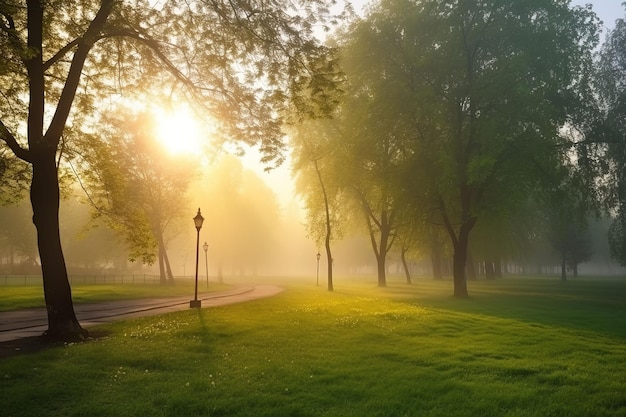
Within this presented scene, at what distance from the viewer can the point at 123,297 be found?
1230 inches

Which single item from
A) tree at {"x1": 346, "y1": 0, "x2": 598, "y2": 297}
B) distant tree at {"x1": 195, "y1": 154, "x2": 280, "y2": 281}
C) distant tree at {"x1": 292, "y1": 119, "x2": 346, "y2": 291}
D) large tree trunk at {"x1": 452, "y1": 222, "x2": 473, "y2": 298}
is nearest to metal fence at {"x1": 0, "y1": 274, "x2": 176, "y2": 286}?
distant tree at {"x1": 195, "y1": 154, "x2": 280, "y2": 281}

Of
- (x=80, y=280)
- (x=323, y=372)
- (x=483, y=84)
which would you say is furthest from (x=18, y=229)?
(x=323, y=372)

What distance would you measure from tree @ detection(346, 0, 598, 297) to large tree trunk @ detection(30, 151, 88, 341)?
802 inches

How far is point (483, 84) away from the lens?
90.5 feet

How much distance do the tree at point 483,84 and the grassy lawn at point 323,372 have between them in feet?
44.4

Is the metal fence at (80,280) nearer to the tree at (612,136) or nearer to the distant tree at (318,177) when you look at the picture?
the distant tree at (318,177)

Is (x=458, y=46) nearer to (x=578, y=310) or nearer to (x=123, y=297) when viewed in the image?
(x=578, y=310)

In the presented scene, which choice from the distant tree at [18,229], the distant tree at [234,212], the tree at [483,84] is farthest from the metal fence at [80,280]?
the tree at [483,84]

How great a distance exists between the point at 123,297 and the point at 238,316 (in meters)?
16.5

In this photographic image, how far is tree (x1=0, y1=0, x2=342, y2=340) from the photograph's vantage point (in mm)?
13109

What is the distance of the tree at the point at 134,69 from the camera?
1311 cm

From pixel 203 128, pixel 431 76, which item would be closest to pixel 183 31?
pixel 203 128

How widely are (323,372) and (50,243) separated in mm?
8998

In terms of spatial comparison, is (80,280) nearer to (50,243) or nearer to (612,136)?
(50,243)
